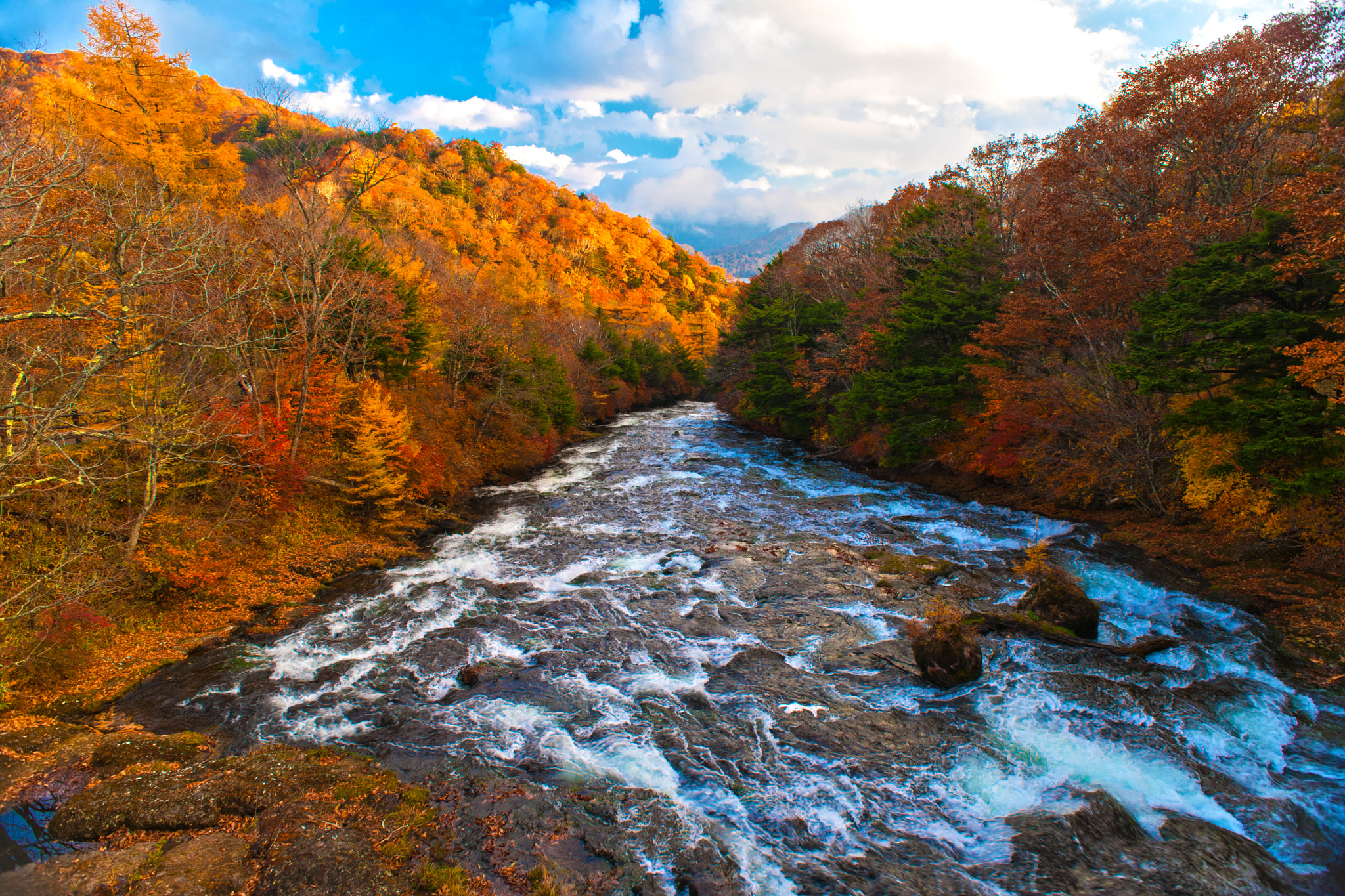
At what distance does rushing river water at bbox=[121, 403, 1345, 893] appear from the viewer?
7.30 meters

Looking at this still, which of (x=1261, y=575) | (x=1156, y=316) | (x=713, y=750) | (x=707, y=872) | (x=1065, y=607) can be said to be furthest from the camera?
(x=1156, y=316)

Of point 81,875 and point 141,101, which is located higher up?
point 141,101

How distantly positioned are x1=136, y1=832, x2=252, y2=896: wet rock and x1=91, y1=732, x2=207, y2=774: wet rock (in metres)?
2.36

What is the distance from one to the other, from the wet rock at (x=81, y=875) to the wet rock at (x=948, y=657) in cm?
1119

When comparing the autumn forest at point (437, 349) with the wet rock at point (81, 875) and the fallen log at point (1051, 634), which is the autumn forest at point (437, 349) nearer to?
the fallen log at point (1051, 634)

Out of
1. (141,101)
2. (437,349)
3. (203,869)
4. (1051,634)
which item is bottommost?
(1051,634)

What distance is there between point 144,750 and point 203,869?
325cm

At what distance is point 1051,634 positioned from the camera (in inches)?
444

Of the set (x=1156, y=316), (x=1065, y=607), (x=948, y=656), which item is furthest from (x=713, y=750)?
(x=1156, y=316)

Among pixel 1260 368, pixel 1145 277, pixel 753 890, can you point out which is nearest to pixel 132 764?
pixel 753 890

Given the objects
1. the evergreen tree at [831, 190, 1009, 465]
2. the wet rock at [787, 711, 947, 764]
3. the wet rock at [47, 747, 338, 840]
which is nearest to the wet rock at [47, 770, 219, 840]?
the wet rock at [47, 747, 338, 840]

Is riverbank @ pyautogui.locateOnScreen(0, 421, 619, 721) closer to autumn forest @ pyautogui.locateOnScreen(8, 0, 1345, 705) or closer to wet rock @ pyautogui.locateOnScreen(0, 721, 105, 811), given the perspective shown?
autumn forest @ pyautogui.locateOnScreen(8, 0, 1345, 705)

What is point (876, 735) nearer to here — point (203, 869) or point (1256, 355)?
point (203, 869)

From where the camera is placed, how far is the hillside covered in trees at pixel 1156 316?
40.4ft
